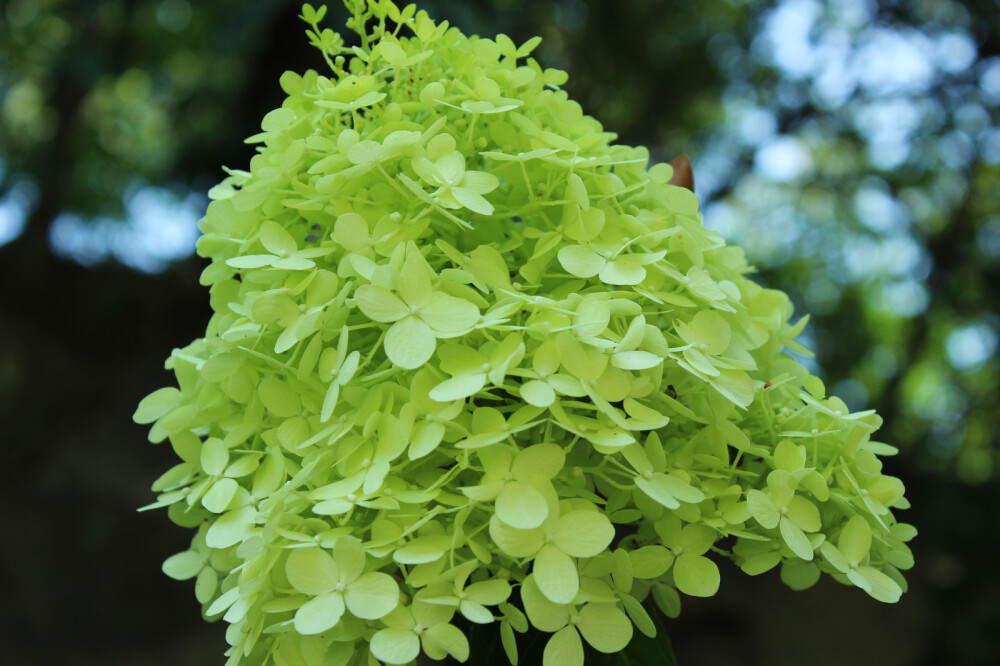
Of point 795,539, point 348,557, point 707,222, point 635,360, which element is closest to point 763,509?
point 795,539

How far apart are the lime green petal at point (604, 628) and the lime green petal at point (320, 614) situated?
0.41 feet

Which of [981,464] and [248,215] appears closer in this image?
[248,215]

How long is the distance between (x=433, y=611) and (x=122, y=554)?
2.44m

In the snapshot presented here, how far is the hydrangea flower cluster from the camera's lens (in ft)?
1.29

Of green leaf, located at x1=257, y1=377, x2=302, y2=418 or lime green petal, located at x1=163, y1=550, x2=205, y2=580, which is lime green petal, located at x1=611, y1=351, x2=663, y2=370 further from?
lime green petal, located at x1=163, y1=550, x2=205, y2=580

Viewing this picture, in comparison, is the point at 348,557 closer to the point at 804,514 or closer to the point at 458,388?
the point at 458,388

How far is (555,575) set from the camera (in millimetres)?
374

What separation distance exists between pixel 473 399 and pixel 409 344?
89 mm

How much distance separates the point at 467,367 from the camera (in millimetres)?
406

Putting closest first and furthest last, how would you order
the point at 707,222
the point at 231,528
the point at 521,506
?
the point at 521,506, the point at 231,528, the point at 707,222

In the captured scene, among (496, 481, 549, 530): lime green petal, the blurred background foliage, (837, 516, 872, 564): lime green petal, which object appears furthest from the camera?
the blurred background foliage

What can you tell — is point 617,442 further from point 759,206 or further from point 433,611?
point 759,206

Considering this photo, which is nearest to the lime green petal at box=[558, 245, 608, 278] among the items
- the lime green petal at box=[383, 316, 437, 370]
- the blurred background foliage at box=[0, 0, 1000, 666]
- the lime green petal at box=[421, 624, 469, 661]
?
the lime green petal at box=[383, 316, 437, 370]

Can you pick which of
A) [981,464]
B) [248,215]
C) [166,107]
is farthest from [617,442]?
[166,107]
